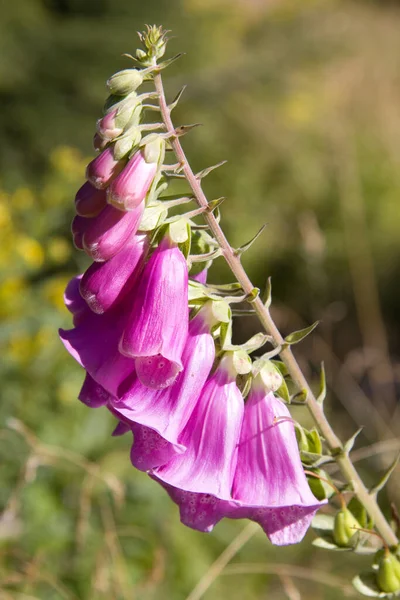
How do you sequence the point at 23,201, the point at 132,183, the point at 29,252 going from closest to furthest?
1. the point at 132,183
2. the point at 29,252
3. the point at 23,201

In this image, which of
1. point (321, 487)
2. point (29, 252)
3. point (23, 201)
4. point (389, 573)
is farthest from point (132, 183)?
point (23, 201)

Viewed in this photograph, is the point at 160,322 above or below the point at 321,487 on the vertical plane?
above

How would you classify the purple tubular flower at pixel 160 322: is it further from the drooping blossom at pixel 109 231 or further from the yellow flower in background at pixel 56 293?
the yellow flower in background at pixel 56 293

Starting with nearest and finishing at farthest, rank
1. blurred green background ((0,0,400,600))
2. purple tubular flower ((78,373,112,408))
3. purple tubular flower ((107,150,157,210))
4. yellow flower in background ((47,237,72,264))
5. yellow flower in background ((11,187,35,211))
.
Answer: purple tubular flower ((107,150,157,210)) → purple tubular flower ((78,373,112,408)) → blurred green background ((0,0,400,600)) → yellow flower in background ((47,237,72,264)) → yellow flower in background ((11,187,35,211))

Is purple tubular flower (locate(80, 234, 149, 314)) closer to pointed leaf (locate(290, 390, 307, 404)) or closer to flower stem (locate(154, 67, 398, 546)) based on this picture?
flower stem (locate(154, 67, 398, 546))

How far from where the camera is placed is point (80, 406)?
7.11 feet

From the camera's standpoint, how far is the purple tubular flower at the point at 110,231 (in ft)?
2.31

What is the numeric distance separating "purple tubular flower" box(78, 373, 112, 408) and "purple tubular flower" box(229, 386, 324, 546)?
17 centimetres

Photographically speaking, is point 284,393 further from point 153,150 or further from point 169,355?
point 153,150

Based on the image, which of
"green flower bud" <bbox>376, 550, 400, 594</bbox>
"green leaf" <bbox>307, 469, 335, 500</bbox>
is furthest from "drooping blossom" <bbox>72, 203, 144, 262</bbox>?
"green flower bud" <bbox>376, 550, 400, 594</bbox>

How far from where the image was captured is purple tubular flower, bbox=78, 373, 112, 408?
794 mm

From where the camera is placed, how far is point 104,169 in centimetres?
69

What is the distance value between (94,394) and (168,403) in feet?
0.39

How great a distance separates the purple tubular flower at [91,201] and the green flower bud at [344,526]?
19.0 inches
